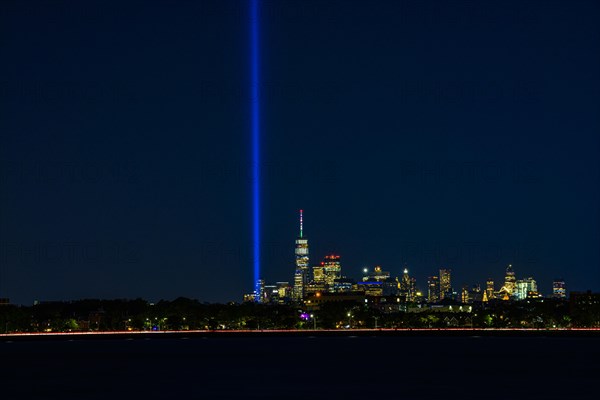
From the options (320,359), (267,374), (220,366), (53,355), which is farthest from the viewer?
(53,355)

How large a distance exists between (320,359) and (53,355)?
41.4 meters

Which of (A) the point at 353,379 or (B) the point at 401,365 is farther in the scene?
(B) the point at 401,365

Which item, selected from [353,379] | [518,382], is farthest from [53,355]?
[518,382]

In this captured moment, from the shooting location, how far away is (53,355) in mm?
158125

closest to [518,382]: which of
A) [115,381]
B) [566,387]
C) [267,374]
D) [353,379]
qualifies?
[566,387]

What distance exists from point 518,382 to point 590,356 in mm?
52410

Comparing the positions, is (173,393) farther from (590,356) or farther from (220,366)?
(590,356)

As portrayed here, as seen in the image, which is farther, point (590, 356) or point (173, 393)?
point (590, 356)

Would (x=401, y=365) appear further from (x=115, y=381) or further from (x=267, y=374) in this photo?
(x=115, y=381)

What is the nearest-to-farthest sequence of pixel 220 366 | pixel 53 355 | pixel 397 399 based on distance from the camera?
pixel 397 399 → pixel 220 366 → pixel 53 355

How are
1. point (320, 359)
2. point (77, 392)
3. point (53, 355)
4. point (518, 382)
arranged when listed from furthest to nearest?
A: point (53, 355), point (320, 359), point (518, 382), point (77, 392)

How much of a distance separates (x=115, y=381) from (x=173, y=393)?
15029 millimetres

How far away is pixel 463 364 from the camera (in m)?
128

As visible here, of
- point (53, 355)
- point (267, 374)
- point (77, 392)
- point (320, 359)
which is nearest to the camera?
point (77, 392)
